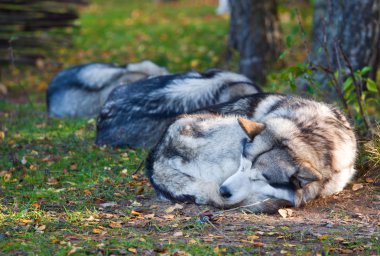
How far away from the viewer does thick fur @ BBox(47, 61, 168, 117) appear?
962 centimetres

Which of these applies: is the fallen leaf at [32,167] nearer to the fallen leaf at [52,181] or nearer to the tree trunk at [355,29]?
the fallen leaf at [52,181]

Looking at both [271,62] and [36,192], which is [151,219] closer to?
[36,192]

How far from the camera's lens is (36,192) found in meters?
5.78

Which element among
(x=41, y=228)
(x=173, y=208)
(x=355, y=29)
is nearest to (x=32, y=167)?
(x=41, y=228)

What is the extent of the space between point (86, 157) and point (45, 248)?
2715 millimetres

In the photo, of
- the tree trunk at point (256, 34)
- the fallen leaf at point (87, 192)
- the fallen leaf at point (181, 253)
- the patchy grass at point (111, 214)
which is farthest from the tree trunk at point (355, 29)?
the fallen leaf at point (181, 253)

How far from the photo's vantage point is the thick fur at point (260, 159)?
489cm

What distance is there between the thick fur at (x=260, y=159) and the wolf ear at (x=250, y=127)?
0.03m

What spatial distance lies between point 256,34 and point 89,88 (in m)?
3.24

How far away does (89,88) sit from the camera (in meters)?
9.63

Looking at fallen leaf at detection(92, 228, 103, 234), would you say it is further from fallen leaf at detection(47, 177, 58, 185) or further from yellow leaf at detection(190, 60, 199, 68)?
yellow leaf at detection(190, 60, 199, 68)

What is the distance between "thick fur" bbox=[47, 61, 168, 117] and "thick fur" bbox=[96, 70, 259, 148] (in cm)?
218

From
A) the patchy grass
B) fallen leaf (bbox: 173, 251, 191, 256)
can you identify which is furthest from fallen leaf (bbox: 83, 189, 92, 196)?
fallen leaf (bbox: 173, 251, 191, 256)

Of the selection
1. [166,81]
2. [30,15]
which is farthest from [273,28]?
[30,15]
